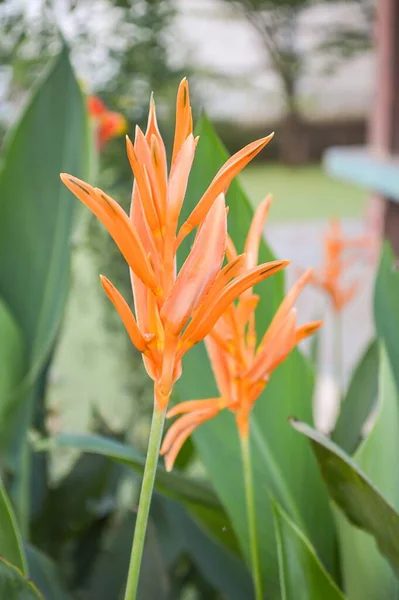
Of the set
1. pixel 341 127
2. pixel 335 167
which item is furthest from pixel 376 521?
pixel 341 127

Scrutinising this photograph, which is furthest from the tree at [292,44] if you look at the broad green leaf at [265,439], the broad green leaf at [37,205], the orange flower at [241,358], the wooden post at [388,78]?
the orange flower at [241,358]

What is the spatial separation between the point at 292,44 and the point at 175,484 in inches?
309

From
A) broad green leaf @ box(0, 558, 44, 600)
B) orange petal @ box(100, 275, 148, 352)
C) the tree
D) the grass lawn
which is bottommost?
the grass lawn

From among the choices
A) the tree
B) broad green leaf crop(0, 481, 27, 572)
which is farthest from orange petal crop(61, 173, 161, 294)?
the tree

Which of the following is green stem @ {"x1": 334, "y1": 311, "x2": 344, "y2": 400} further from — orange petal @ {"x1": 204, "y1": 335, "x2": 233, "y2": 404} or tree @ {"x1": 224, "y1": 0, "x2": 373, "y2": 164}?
tree @ {"x1": 224, "y1": 0, "x2": 373, "y2": 164}

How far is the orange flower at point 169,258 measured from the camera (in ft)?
0.56

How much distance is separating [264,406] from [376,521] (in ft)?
0.36

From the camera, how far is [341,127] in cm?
834

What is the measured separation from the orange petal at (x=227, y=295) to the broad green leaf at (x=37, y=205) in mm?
265

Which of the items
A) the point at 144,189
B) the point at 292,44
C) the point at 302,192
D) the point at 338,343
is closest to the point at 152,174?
the point at 144,189

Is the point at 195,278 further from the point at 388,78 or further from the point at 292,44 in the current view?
the point at 292,44

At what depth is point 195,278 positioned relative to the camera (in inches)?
6.7

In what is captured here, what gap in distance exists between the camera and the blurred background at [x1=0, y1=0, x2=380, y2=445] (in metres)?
0.91

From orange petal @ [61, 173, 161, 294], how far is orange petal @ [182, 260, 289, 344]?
16 millimetres
